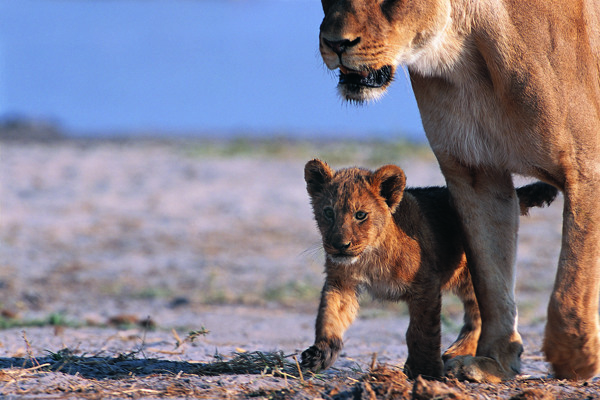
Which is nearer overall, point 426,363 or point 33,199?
point 426,363

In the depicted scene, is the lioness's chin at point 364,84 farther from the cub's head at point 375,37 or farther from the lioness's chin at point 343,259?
the lioness's chin at point 343,259

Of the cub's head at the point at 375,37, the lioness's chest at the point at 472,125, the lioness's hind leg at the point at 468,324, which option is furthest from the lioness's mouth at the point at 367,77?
the lioness's hind leg at the point at 468,324

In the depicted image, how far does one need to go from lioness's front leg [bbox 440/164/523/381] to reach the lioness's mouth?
1.97ft

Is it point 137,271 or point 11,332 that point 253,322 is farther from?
point 137,271

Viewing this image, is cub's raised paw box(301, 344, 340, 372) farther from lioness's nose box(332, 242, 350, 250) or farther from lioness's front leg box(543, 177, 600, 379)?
lioness's front leg box(543, 177, 600, 379)

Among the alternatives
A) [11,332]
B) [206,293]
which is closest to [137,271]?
[206,293]

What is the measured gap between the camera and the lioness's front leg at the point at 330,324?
154 inches

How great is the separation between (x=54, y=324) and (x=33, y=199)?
20.4ft

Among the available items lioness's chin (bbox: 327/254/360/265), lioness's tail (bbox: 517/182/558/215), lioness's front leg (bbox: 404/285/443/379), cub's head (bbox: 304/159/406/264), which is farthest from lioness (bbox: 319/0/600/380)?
lioness's tail (bbox: 517/182/558/215)

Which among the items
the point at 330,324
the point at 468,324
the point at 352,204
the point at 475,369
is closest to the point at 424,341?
the point at 475,369

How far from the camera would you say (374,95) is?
13.0 ft

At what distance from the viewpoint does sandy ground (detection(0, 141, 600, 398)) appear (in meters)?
4.82

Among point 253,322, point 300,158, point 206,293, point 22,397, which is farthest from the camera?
point 300,158

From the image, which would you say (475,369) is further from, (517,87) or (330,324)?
(517,87)
